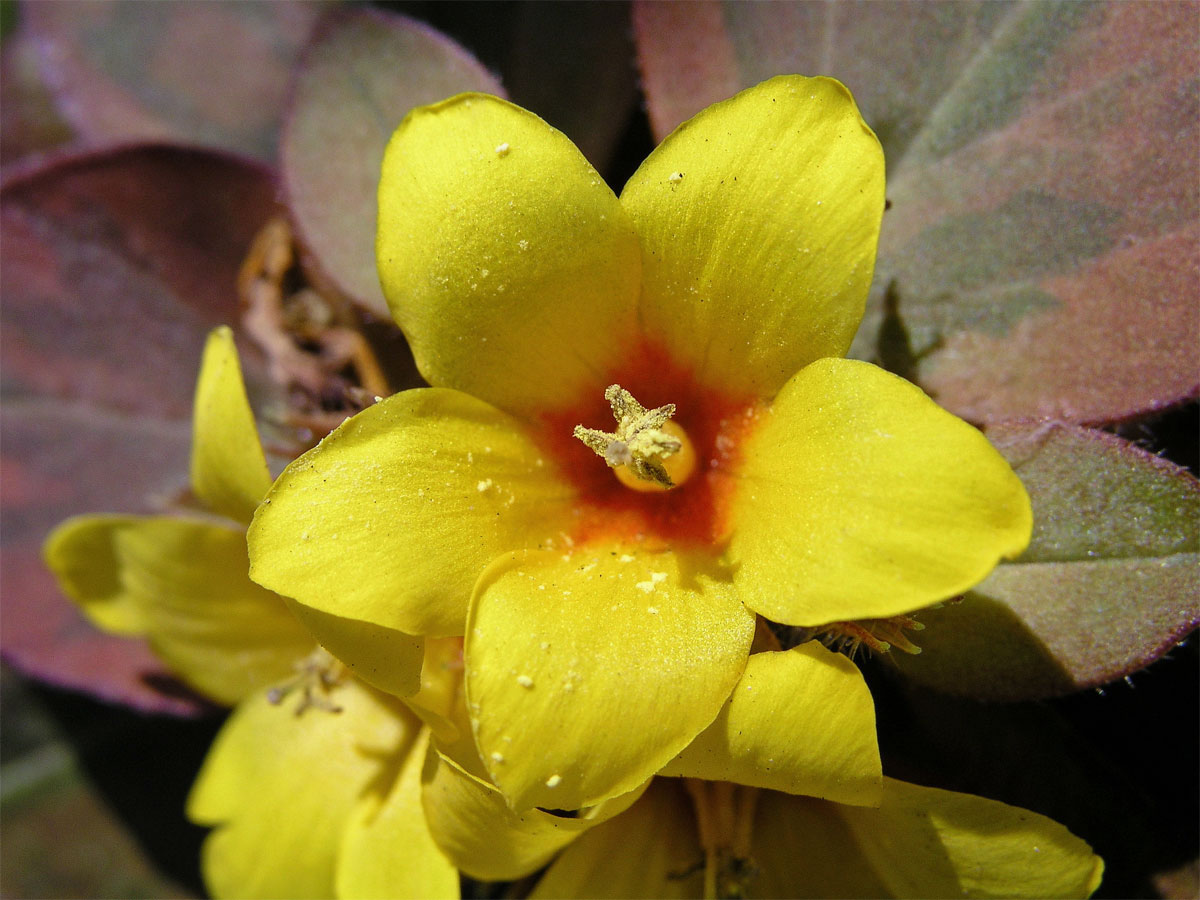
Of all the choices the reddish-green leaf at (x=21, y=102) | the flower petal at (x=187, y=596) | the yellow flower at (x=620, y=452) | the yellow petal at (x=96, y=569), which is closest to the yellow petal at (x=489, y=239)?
the yellow flower at (x=620, y=452)

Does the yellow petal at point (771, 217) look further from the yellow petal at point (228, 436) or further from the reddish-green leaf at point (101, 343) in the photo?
the reddish-green leaf at point (101, 343)

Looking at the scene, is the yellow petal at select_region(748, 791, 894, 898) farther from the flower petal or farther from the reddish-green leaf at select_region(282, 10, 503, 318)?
the reddish-green leaf at select_region(282, 10, 503, 318)

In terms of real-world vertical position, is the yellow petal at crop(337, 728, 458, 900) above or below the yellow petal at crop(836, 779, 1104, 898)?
below

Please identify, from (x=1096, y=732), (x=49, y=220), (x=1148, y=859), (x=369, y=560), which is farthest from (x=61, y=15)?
(x=1148, y=859)

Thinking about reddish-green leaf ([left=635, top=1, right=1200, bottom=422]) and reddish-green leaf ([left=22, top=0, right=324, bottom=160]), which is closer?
reddish-green leaf ([left=635, top=1, right=1200, bottom=422])

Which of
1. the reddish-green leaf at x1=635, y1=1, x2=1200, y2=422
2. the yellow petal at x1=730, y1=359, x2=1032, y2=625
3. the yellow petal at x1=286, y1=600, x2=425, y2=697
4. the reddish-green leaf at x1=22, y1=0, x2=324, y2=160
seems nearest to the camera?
the yellow petal at x1=730, y1=359, x2=1032, y2=625

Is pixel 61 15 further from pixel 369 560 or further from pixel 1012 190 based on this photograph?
pixel 1012 190

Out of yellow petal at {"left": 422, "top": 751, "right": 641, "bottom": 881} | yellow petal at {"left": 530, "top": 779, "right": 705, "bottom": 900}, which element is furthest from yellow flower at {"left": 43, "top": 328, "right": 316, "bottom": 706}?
yellow petal at {"left": 530, "top": 779, "right": 705, "bottom": 900}

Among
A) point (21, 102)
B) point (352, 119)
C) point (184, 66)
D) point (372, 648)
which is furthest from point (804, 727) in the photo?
point (21, 102)
